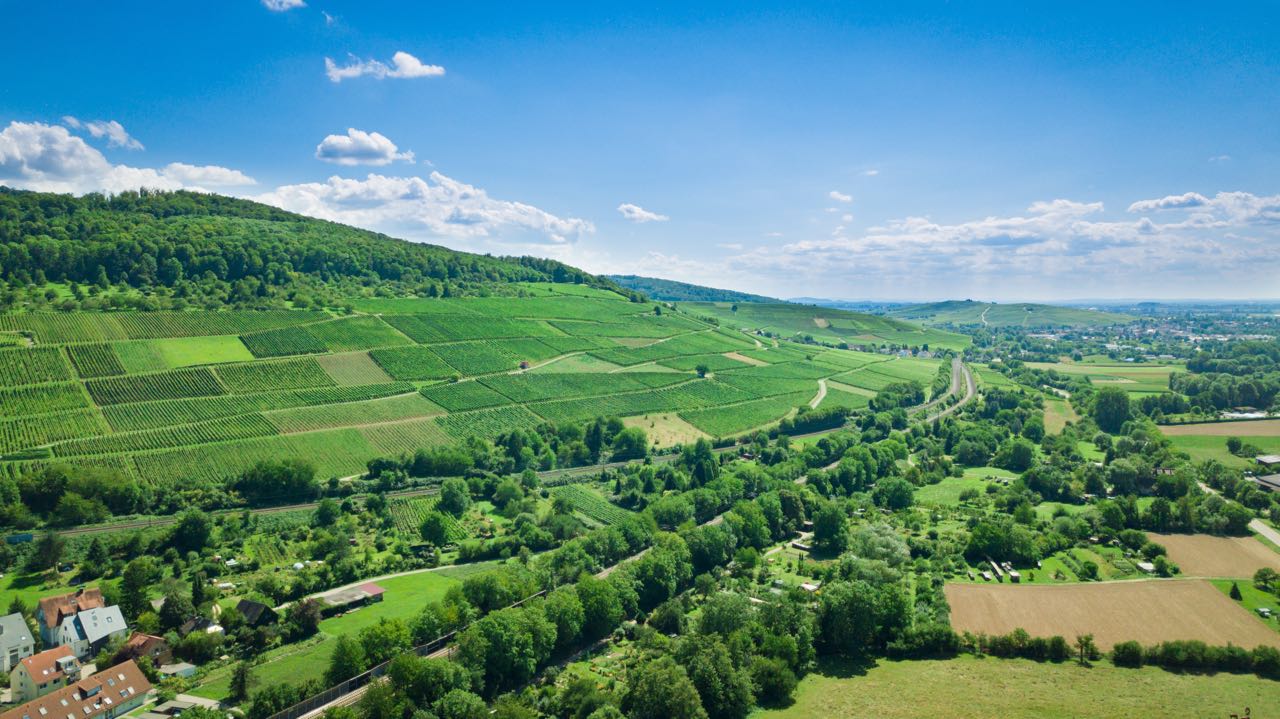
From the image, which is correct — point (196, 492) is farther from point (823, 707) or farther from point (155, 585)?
point (823, 707)

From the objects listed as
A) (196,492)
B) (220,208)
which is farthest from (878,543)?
(220,208)

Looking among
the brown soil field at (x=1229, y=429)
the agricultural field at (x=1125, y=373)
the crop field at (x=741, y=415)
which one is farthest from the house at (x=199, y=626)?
the agricultural field at (x=1125, y=373)

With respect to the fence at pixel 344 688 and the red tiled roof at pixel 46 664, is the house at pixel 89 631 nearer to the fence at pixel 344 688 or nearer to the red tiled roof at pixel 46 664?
the red tiled roof at pixel 46 664

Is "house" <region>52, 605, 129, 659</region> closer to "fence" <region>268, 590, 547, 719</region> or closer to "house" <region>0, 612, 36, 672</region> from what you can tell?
"house" <region>0, 612, 36, 672</region>

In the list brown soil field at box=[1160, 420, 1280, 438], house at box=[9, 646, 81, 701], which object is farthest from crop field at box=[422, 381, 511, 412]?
brown soil field at box=[1160, 420, 1280, 438]

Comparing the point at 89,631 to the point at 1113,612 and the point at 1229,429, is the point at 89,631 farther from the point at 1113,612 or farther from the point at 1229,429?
the point at 1229,429
